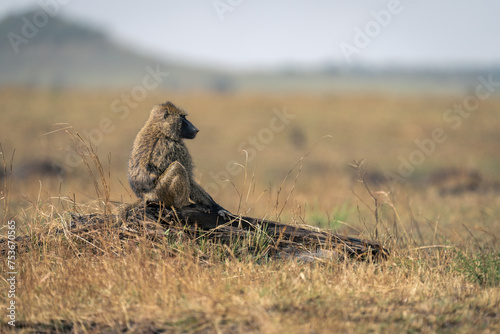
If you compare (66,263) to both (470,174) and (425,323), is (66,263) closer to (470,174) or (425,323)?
(425,323)

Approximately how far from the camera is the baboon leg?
5.43 meters

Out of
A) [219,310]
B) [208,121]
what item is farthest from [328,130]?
[219,310]

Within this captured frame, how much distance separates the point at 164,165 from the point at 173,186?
291 mm

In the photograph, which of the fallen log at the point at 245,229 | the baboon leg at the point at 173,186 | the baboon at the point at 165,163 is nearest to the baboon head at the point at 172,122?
the baboon at the point at 165,163

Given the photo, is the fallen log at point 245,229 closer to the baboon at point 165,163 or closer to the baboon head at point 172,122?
the baboon at point 165,163

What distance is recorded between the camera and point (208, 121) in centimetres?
3000

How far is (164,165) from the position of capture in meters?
5.57

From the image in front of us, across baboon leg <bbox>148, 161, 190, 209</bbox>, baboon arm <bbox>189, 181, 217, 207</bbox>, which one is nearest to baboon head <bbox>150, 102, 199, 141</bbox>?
baboon leg <bbox>148, 161, 190, 209</bbox>

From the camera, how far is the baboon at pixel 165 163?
5.48 meters

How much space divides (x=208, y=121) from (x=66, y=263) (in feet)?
82.8

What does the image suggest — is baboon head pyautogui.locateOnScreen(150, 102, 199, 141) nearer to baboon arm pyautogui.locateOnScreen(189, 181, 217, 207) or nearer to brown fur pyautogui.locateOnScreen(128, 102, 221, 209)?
brown fur pyautogui.locateOnScreen(128, 102, 221, 209)

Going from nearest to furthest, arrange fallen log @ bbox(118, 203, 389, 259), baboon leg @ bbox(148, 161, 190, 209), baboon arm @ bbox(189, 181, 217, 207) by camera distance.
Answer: baboon leg @ bbox(148, 161, 190, 209)
fallen log @ bbox(118, 203, 389, 259)
baboon arm @ bbox(189, 181, 217, 207)

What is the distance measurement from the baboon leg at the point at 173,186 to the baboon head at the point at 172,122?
45 cm

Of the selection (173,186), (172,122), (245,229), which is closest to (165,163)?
(173,186)
